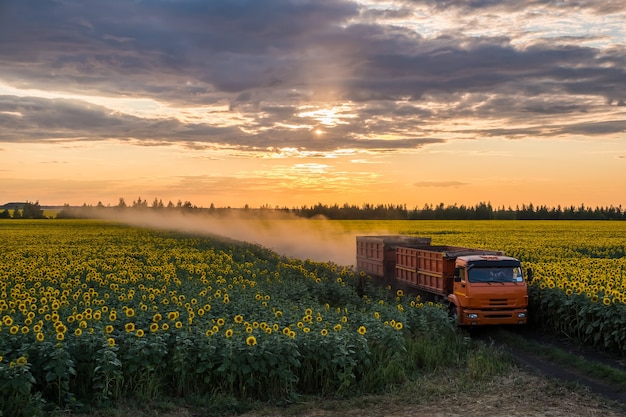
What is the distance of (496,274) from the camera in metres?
23.1

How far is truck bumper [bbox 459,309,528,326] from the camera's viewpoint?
22344 mm

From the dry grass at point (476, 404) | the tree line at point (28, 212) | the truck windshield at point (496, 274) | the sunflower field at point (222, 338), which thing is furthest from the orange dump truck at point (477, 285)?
the tree line at point (28, 212)

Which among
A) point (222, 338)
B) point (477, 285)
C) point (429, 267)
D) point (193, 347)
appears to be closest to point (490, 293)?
point (477, 285)

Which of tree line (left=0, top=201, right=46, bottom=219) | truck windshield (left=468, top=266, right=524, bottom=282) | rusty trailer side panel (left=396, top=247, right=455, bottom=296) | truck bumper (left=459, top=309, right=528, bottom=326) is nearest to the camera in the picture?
truck bumper (left=459, top=309, right=528, bottom=326)

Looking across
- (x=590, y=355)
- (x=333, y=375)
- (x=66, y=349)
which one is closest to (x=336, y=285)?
(x=590, y=355)

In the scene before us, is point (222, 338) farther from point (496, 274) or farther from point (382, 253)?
point (382, 253)

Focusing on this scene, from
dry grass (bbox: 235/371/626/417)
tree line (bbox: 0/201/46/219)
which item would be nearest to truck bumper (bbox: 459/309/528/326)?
dry grass (bbox: 235/371/626/417)

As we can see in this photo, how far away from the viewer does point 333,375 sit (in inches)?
591

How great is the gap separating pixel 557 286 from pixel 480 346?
243 inches

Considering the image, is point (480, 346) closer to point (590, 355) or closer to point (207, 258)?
point (590, 355)

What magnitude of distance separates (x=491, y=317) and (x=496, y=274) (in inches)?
60.1

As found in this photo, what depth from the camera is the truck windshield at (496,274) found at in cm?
2294

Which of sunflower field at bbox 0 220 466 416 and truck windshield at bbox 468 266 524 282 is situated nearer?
sunflower field at bbox 0 220 466 416

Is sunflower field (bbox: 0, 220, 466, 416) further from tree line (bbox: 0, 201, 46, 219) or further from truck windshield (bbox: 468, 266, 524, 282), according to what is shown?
tree line (bbox: 0, 201, 46, 219)
